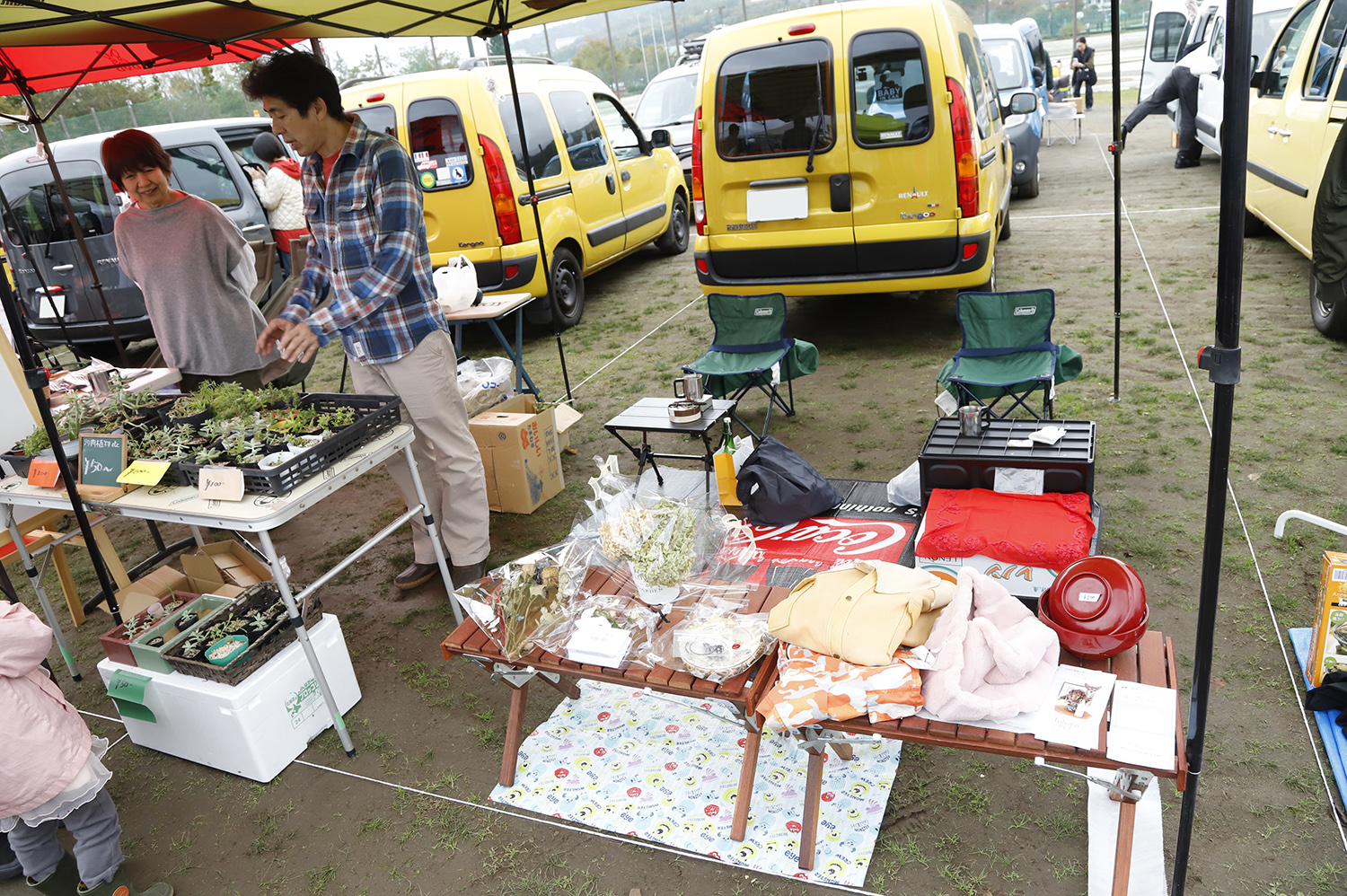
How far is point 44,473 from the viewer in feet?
9.96

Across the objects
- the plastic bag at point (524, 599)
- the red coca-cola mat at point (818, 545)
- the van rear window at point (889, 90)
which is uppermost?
the van rear window at point (889, 90)

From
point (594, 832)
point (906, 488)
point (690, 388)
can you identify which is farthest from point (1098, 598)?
point (690, 388)

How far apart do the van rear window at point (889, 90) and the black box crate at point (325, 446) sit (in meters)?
3.39

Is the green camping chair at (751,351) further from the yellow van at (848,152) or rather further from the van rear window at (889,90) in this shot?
the van rear window at (889,90)

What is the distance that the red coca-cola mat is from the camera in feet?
11.4

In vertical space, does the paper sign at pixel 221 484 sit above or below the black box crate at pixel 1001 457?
above

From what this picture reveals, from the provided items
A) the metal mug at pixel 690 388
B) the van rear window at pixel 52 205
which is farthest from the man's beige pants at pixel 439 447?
the van rear window at pixel 52 205

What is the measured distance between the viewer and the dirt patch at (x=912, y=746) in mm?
2227

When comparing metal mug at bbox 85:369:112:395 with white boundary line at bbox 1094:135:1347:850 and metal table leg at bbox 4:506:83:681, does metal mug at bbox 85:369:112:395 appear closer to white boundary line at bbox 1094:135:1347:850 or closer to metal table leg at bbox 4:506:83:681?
metal table leg at bbox 4:506:83:681

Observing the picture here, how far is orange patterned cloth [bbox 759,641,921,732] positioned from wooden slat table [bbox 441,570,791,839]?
148 millimetres

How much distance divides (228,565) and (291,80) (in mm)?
1863

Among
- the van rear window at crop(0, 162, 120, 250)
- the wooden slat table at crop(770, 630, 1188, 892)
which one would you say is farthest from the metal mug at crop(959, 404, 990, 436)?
the van rear window at crop(0, 162, 120, 250)

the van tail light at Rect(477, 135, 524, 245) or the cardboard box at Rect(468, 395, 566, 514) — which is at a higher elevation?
the van tail light at Rect(477, 135, 524, 245)

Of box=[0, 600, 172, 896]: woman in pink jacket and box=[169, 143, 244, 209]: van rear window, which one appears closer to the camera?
box=[0, 600, 172, 896]: woman in pink jacket
